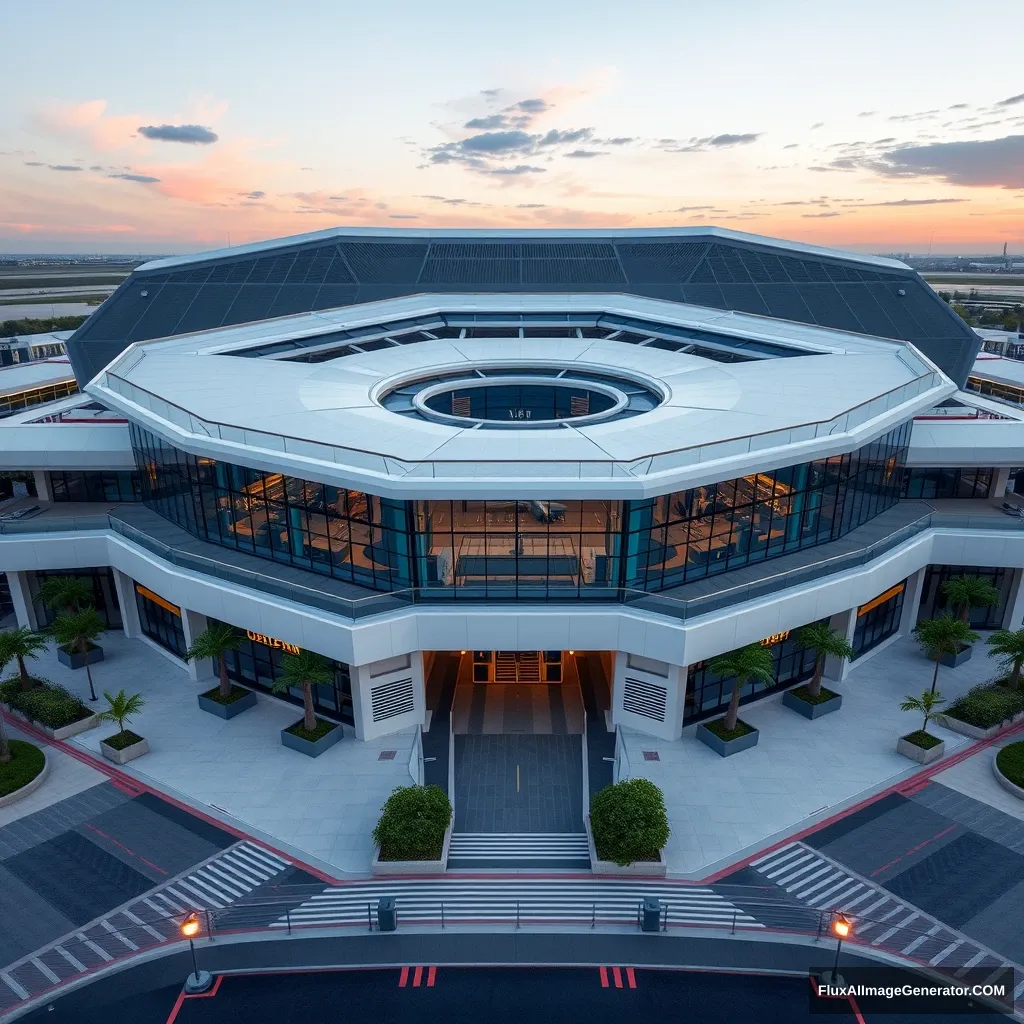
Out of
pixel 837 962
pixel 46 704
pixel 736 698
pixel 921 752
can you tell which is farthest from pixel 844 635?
pixel 46 704

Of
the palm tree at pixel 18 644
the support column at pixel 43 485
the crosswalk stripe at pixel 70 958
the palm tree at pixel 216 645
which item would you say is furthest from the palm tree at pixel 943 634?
the support column at pixel 43 485

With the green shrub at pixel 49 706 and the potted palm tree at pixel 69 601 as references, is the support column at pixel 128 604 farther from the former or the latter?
the green shrub at pixel 49 706

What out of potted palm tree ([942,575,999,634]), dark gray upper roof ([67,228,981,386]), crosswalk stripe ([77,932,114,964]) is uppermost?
dark gray upper roof ([67,228,981,386])

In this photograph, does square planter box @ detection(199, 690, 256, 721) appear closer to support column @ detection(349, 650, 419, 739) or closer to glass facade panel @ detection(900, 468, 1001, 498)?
support column @ detection(349, 650, 419, 739)

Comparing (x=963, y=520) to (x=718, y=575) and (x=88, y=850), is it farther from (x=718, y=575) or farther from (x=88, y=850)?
(x=88, y=850)

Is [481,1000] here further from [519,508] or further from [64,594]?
[64,594]

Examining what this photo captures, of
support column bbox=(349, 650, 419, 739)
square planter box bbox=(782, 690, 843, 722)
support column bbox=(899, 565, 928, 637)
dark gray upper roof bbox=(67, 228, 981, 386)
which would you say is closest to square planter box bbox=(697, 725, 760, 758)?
square planter box bbox=(782, 690, 843, 722)
